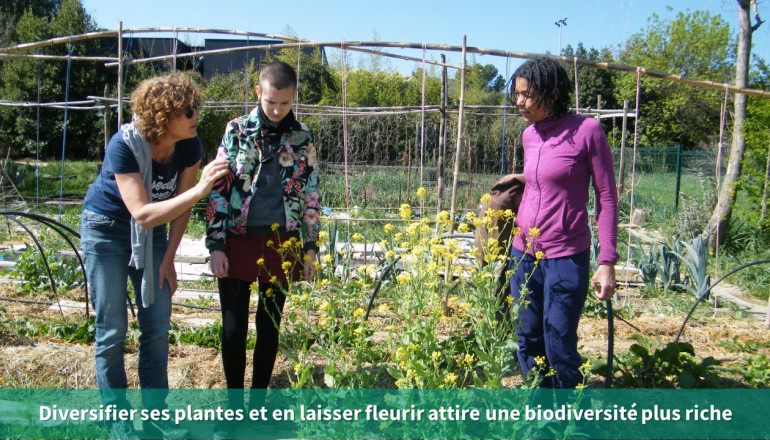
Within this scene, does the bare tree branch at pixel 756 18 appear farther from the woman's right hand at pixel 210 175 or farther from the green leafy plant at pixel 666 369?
the woman's right hand at pixel 210 175

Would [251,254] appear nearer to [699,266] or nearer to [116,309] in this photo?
[116,309]

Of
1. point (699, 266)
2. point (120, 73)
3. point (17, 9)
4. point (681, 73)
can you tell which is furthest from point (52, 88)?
point (681, 73)

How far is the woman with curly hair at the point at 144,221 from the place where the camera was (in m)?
1.89

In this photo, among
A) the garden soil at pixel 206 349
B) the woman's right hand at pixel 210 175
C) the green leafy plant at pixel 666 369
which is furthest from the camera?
the garden soil at pixel 206 349

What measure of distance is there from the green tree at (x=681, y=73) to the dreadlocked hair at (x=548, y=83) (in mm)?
18165

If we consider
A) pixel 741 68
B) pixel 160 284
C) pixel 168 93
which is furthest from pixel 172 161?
pixel 741 68

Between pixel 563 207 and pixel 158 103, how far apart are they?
1.52 metres

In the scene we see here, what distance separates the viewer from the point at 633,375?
2.59m

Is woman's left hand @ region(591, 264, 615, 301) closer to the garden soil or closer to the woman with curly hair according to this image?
the garden soil

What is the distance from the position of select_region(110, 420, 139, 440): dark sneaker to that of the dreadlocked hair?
6.42 feet

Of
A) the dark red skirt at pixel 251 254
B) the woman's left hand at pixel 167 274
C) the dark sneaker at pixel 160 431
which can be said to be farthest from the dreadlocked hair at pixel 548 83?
the dark sneaker at pixel 160 431

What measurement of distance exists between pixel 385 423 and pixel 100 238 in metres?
1.22

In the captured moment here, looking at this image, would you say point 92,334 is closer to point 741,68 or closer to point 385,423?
point 385,423

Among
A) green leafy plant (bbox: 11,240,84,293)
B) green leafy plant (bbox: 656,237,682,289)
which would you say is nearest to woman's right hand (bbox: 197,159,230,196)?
green leafy plant (bbox: 11,240,84,293)
